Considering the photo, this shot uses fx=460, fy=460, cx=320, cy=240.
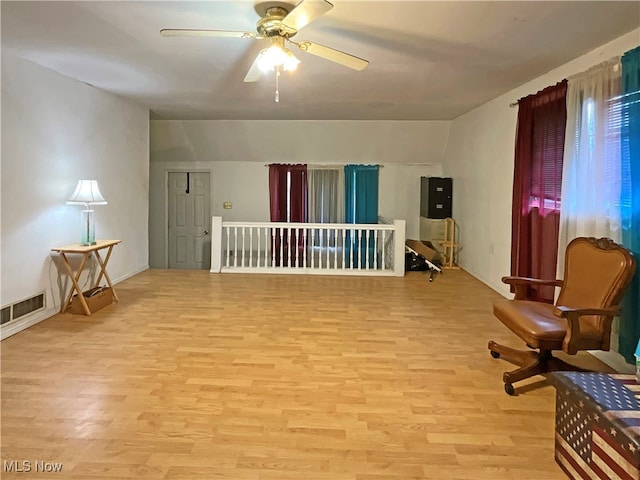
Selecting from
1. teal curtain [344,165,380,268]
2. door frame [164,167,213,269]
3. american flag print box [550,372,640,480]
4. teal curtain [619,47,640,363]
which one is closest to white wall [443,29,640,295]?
teal curtain [619,47,640,363]

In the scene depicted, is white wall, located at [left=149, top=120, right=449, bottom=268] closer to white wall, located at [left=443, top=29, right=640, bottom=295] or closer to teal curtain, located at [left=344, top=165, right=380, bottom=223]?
teal curtain, located at [left=344, top=165, right=380, bottom=223]

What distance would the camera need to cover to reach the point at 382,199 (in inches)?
346

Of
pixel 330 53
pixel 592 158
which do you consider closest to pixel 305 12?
pixel 330 53

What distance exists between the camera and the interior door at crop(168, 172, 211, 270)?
891cm

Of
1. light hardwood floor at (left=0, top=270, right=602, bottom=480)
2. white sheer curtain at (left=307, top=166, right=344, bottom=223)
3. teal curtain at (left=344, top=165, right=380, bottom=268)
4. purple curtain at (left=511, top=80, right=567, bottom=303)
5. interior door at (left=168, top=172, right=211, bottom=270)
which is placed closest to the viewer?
light hardwood floor at (left=0, top=270, right=602, bottom=480)

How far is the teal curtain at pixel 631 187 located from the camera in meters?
2.92

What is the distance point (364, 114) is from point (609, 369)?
15.8 ft

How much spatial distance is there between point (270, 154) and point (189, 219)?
2074 millimetres

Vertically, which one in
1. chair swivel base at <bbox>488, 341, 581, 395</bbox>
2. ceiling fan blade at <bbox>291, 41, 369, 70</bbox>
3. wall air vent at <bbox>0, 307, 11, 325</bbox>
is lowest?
chair swivel base at <bbox>488, 341, 581, 395</bbox>

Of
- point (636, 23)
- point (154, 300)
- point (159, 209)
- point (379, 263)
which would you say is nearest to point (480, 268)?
point (379, 263)

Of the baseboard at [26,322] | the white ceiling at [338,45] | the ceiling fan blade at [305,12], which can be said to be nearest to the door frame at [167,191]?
the white ceiling at [338,45]

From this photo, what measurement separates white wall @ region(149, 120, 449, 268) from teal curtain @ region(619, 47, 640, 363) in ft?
15.8

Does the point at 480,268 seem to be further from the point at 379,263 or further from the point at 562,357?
the point at 562,357

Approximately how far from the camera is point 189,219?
901cm
